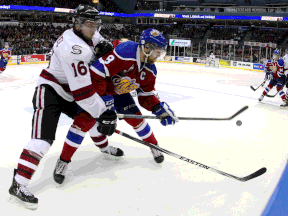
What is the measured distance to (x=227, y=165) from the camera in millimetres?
2730

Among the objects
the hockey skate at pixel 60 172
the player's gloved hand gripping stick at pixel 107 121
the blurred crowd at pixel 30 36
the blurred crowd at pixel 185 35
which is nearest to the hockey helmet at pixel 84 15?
the player's gloved hand gripping stick at pixel 107 121

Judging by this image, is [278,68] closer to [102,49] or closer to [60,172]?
[102,49]

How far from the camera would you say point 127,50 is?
2105 millimetres

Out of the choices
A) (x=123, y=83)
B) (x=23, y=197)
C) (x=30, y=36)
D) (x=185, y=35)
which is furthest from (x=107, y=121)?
(x=185, y=35)

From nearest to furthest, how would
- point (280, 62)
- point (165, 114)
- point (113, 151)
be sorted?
point (165, 114) → point (113, 151) → point (280, 62)

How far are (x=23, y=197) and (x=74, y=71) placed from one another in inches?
37.2

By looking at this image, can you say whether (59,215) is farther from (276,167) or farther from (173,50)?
(173,50)

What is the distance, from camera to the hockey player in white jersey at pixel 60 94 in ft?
5.94

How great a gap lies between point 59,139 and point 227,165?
2001 millimetres

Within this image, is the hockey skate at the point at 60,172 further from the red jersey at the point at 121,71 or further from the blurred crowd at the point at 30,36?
the blurred crowd at the point at 30,36

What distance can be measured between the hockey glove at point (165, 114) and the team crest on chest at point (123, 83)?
33cm

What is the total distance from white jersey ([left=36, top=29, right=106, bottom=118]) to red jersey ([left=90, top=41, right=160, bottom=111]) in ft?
0.60

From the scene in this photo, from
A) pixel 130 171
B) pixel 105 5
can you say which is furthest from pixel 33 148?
pixel 105 5

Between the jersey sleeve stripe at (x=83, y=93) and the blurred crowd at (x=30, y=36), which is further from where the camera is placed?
the blurred crowd at (x=30, y=36)
